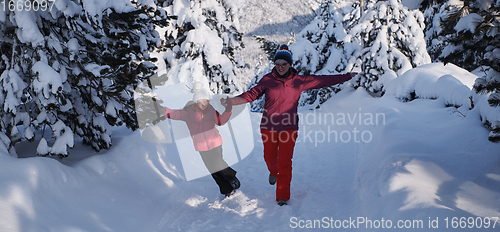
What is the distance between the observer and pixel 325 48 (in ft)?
59.3

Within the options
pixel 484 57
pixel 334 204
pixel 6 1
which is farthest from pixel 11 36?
pixel 484 57

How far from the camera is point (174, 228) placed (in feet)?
12.3

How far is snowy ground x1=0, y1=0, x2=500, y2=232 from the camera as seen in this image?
2.94 metres

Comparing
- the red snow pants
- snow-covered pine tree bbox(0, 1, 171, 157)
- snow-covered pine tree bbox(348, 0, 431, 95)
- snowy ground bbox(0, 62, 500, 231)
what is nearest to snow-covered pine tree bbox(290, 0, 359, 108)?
snow-covered pine tree bbox(348, 0, 431, 95)

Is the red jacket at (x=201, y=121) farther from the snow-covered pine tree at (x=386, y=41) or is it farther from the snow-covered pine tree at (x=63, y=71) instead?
the snow-covered pine tree at (x=386, y=41)

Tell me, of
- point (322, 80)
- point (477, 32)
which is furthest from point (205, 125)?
point (477, 32)

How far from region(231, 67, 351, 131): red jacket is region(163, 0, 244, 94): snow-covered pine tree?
693 cm

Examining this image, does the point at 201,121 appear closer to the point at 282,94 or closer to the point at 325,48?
the point at 282,94

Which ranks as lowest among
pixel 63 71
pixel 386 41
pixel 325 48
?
pixel 325 48

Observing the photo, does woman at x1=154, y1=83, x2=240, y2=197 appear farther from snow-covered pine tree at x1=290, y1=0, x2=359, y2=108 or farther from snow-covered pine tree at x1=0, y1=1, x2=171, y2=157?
snow-covered pine tree at x1=290, y1=0, x2=359, y2=108

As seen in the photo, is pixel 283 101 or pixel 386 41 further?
pixel 386 41

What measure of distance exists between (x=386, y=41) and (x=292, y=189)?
1171 centimetres

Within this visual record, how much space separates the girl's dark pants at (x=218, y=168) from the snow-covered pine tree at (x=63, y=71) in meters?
1.70

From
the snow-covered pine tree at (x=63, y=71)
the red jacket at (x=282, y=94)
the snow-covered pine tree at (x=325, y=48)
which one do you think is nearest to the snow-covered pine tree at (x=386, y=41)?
the snow-covered pine tree at (x=325, y=48)
